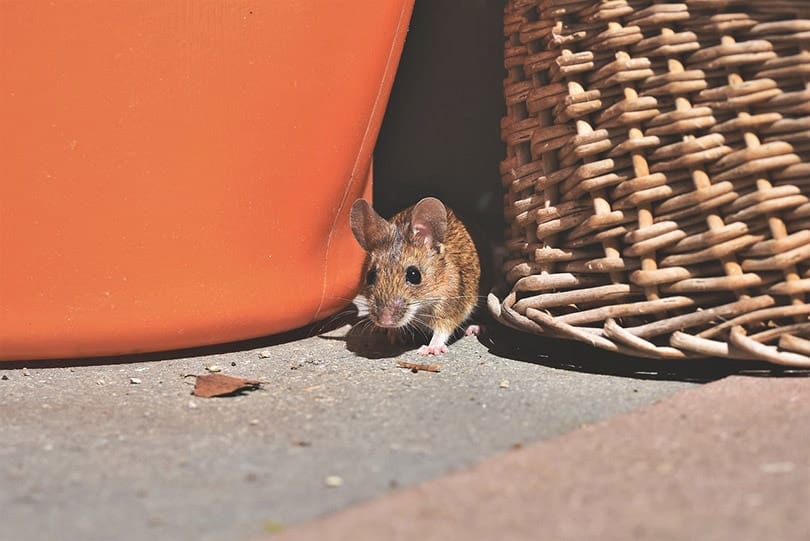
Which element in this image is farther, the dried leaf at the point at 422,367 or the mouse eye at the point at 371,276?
the mouse eye at the point at 371,276

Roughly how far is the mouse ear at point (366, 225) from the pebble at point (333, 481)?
162 cm

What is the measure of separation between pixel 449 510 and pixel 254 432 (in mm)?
764

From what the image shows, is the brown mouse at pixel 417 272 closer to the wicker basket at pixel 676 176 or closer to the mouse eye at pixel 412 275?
the mouse eye at pixel 412 275

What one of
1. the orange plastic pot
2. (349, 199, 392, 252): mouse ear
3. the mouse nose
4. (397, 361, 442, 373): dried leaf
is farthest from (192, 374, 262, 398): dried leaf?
(349, 199, 392, 252): mouse ear

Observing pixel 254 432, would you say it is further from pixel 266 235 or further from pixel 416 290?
pixel 416 290

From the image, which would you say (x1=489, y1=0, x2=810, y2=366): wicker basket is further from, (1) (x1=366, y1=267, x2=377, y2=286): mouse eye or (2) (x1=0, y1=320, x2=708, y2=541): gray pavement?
(1) (x1=366, y1=267, x2=377, y2=286): mouse eye

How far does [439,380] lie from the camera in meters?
2.95

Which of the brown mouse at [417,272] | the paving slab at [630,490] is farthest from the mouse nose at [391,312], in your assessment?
the paving slab at [630,490]

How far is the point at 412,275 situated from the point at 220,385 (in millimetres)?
1163

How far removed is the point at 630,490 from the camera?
5.93 feet

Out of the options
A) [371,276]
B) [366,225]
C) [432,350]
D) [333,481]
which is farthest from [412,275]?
[333,481]

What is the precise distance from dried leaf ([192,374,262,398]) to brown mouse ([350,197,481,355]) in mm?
777

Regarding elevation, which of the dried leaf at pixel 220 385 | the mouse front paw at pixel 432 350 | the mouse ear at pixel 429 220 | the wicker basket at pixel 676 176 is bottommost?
the mouse front paw at pixel 432 350

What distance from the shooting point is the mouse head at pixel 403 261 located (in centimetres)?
361
